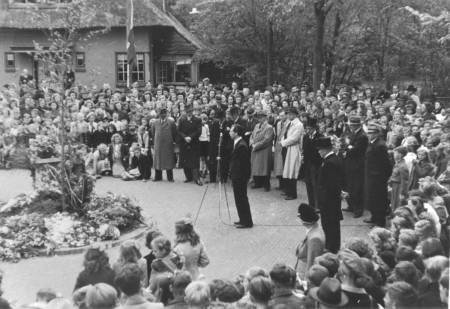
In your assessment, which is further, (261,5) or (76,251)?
(261,5)

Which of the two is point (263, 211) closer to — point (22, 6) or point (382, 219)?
point (382, 219)

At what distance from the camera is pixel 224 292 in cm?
571

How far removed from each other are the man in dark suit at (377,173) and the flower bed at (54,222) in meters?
4.76

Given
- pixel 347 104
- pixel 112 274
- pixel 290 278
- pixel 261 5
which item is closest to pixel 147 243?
pixel 112 274

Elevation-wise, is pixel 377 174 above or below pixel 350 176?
above

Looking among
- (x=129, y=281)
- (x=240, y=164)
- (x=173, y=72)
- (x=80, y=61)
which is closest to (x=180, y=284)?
(x=129, y=281)

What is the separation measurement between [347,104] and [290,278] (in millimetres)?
12777

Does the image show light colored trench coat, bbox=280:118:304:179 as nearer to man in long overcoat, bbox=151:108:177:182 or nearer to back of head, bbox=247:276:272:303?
man in long overcoat, bbox=151:108:177:182

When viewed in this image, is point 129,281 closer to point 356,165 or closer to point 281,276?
point 281,276

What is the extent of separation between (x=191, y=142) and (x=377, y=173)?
6.39 meters

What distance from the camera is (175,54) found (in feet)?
116

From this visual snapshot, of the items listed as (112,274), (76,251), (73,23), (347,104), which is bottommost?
(76,251)

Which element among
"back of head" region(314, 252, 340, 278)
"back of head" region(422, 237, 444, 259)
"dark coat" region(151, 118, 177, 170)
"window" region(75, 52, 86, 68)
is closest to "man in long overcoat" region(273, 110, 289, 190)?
"dark coat" region(151, 118, 177, 170)

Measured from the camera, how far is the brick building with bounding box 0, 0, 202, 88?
3441cm
